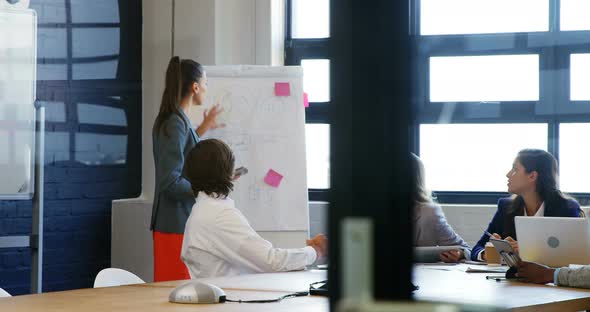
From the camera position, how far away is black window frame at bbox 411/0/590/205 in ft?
17.2

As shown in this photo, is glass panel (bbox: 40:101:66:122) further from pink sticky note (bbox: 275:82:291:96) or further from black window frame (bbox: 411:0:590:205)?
black window frame (bbox: 411:0:590:205)

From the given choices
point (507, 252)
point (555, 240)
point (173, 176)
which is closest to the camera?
point (555, 240)

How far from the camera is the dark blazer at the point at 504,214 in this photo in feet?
13.0

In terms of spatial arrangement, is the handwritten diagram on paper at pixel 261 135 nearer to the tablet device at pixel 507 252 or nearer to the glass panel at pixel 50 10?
the glass panel at pixel 50 10

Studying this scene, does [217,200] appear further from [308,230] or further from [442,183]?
[442,183]

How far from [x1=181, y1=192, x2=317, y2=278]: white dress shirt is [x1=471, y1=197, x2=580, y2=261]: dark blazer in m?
1.01

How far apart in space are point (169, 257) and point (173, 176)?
40cm

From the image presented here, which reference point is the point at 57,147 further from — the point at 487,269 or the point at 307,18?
the point at 487,269

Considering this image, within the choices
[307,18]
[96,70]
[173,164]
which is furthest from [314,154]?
[173,164]

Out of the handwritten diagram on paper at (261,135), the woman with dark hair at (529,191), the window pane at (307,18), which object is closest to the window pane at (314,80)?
the window pane at (307,18)

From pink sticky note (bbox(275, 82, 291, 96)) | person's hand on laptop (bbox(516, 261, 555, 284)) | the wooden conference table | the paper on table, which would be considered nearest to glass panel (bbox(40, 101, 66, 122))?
pink sticky note (bbox(275, 82, 291, 96))

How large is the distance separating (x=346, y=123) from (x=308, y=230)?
4.95 metres

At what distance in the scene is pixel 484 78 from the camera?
5461 mm

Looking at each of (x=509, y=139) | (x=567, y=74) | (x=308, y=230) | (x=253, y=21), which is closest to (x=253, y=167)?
(x=308, y=230)
